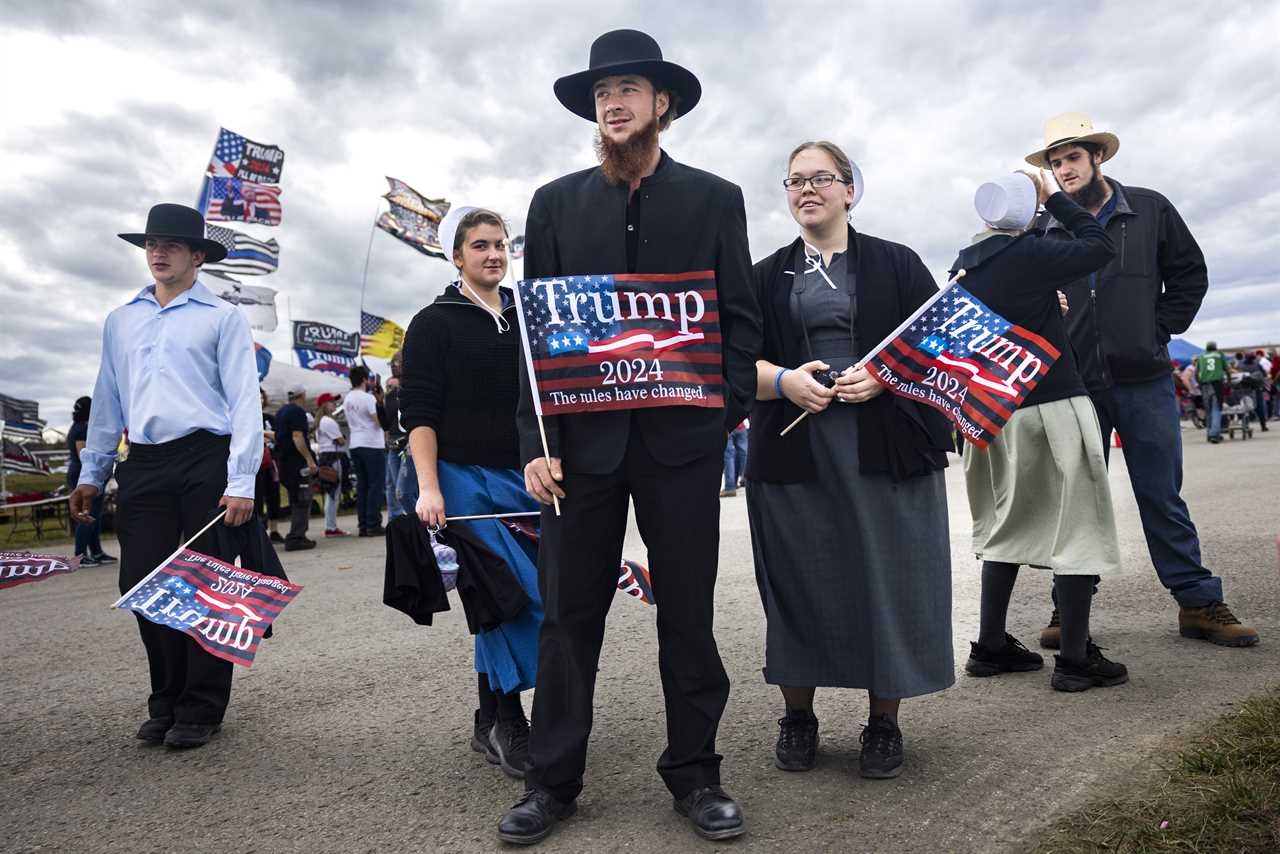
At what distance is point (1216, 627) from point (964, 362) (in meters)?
2.07

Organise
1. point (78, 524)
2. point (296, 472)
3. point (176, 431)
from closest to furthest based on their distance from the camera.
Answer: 1. point (176, 431)
2. point (78, 524)
3. point (296, 472)

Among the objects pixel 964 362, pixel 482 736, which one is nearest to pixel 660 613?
pixel 482 736

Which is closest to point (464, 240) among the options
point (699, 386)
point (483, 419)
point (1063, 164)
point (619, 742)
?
point (483, 419)

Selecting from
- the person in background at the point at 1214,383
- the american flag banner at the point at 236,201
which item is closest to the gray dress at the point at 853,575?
the american flag banner at the point at 236,201

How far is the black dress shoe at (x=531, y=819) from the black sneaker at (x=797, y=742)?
0.79 metres

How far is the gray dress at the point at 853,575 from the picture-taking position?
3.24 metres

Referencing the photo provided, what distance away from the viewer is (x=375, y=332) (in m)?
27.0

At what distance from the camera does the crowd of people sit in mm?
2949

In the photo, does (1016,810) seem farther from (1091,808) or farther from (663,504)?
(663,504)

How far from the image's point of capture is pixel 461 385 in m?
3.73

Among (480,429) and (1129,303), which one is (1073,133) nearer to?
(1129,303)

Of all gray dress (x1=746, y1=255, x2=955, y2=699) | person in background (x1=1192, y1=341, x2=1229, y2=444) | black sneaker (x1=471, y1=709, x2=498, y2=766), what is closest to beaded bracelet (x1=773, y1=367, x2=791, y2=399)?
gray dress (x1=746, y1=255, x2=955, y2=699)

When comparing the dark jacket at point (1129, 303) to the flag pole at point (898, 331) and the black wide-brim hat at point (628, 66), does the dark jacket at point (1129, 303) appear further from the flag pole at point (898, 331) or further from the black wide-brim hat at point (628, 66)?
the black wide-brim hat at point (628, 66)

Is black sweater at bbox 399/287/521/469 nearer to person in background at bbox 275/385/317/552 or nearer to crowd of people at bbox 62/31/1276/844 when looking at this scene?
crowd of people at bbox 62/31/1276/844
